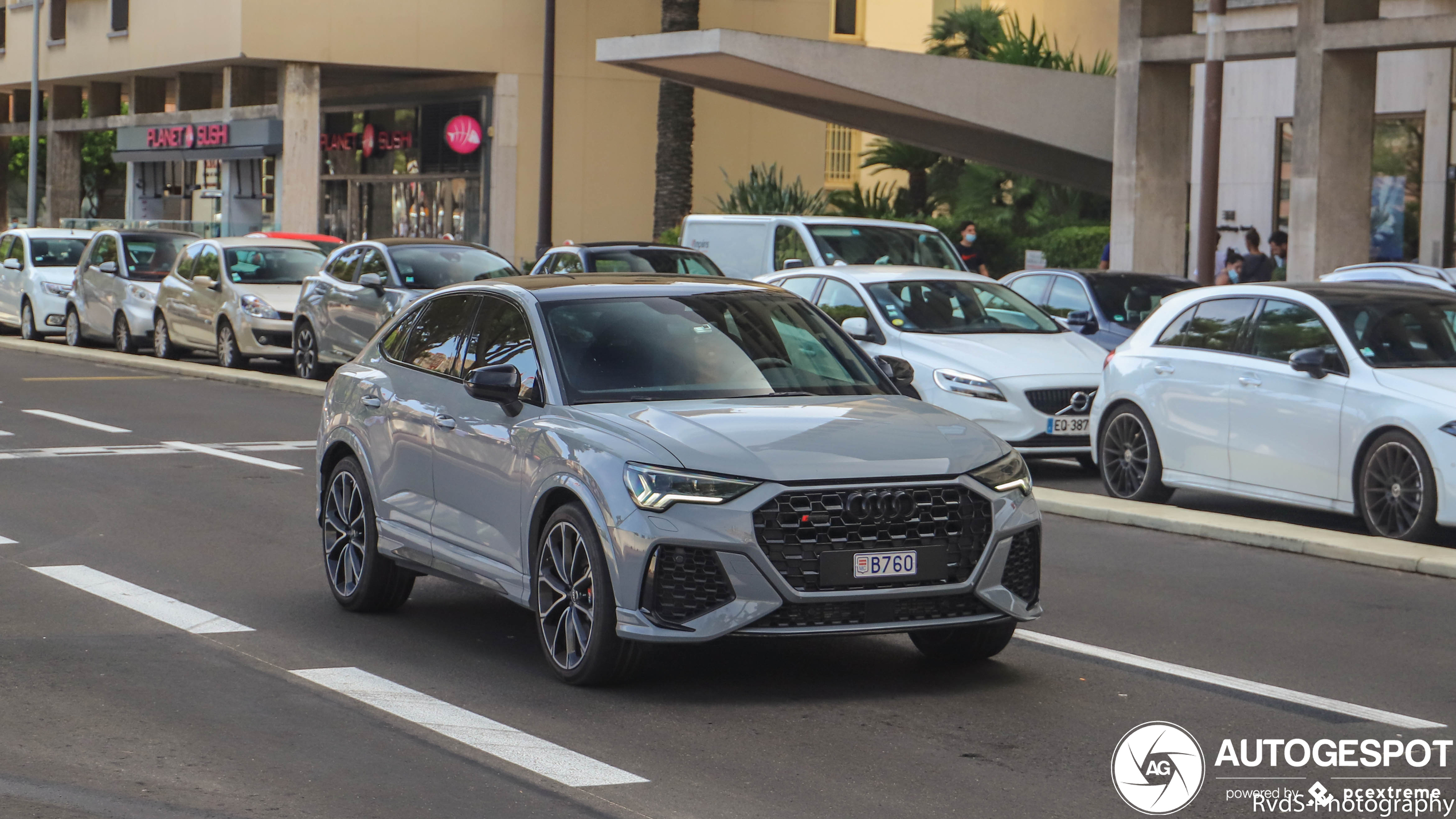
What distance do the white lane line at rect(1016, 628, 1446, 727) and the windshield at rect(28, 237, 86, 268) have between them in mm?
26792

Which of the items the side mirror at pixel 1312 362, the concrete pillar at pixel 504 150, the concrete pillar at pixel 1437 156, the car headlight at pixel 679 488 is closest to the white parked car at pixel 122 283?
the concrete pillar at pixel 504 150

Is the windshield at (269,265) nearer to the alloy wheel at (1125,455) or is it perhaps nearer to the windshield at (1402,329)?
the alloy wheel at (1125,455)

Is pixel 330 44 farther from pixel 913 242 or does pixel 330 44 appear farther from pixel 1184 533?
pixel 1184 533

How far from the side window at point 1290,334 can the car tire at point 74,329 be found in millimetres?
21649

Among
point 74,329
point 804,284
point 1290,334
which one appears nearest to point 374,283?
point 804,284

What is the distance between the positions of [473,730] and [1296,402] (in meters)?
6.80

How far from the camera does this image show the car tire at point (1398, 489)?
36.1ft

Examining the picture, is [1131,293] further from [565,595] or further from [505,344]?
[565,595]

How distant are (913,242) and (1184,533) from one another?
913cm

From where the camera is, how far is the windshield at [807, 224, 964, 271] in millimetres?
20266

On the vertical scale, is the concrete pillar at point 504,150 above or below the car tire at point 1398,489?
above

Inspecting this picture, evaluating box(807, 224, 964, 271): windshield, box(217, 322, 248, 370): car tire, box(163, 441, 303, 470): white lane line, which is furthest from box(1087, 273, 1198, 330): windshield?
box(217, 322, 248, 370): car tire

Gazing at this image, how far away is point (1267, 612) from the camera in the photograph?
9234 mm

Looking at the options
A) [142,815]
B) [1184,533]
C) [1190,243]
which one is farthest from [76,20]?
[142,815]
